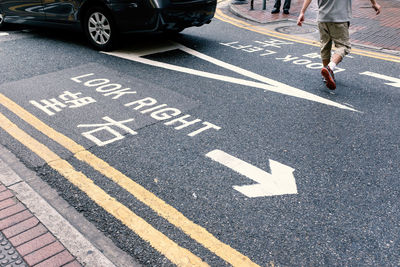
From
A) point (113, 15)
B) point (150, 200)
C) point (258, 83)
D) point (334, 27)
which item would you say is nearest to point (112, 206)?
point (150, 200)

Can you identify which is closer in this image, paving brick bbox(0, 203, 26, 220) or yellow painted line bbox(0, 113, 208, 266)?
yellow painted line bbox(0, 113, 208, 266)

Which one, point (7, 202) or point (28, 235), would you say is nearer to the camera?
point (28, 235)

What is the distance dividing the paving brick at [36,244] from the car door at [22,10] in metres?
6.50

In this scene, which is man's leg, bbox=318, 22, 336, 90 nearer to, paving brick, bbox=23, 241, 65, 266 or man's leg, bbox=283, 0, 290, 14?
paving brick, bbox=23, 241, 65, 266

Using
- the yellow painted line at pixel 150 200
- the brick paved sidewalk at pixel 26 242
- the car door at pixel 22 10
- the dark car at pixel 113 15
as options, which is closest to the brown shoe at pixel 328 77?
the dark car at pixel 113 15

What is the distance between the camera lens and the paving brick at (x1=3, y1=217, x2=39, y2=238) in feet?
9.50

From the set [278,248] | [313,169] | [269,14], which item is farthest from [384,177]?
[269,14]

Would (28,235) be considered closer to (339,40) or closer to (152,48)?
(339,40)

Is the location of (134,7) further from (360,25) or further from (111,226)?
(360,25)

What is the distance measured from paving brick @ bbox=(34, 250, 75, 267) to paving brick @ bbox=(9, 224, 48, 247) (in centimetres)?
28

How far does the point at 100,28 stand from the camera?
754cm

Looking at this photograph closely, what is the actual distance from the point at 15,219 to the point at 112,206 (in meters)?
0.72

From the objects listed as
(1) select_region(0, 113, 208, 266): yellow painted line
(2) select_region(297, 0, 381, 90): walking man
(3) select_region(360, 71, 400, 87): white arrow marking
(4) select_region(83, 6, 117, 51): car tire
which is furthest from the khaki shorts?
(1) select_region(0, 113, 208, 266): yellow painted line

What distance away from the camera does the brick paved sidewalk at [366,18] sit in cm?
885
